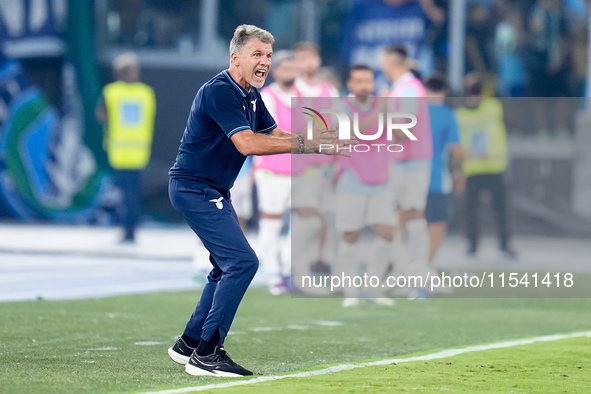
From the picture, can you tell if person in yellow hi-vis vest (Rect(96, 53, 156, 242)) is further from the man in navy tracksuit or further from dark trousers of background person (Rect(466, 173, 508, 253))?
the man in navy tracksuit

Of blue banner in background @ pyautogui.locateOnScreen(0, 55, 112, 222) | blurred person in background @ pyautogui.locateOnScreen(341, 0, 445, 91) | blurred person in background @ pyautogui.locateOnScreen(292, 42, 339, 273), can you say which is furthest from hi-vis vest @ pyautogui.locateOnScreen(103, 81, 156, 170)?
blurred person in background @ pyautogui.locateOnScreen(292, 42, 339, 273)

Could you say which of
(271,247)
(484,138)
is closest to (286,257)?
(271,247)

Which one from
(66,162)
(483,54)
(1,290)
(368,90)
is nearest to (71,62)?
(66,162)

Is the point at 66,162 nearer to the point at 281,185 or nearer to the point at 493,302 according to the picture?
the point at 281,185

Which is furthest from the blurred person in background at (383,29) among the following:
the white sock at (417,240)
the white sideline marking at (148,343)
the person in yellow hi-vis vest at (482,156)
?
the white sideline marking at (148,343)

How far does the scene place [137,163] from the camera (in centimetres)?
1686

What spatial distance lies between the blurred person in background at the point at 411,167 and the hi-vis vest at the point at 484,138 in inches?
45.3

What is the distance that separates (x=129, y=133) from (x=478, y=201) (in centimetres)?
562

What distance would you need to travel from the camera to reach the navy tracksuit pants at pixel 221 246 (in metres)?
6.90

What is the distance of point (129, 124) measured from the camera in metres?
16.8

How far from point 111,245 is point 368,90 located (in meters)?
6.62

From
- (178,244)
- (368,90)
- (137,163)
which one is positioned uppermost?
(368,90)

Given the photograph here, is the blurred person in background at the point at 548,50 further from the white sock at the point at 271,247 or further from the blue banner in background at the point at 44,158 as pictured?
the white sock at the point at 271,247

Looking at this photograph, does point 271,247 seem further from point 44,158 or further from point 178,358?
point 44,158
